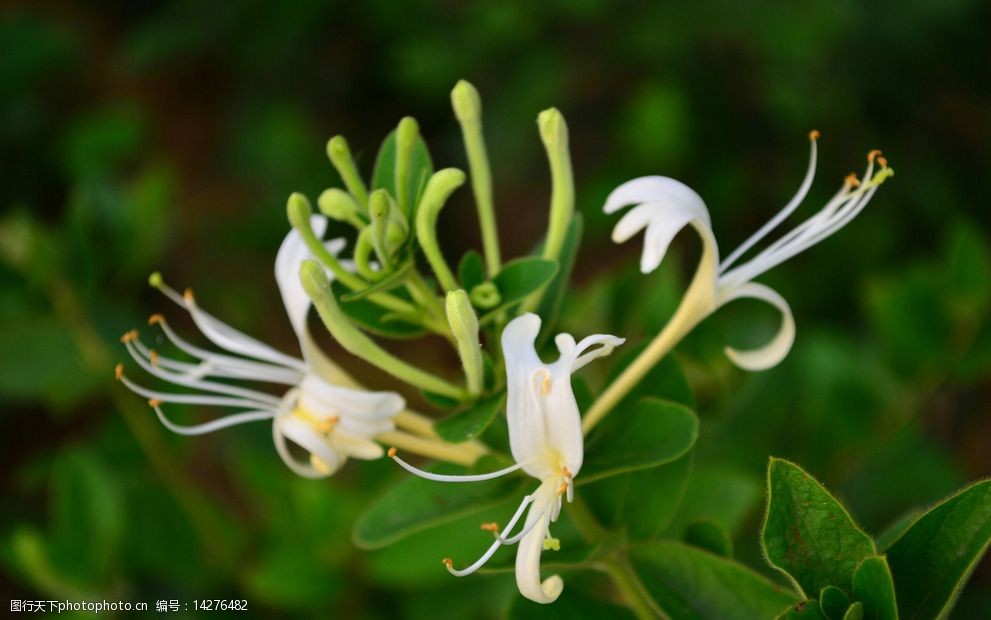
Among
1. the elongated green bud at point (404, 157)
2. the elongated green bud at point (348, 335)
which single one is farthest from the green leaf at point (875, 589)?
the elongated green bud at point (404, 157)

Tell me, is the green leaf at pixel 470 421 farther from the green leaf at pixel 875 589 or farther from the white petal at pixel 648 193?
the green leaf at pixel 875 589

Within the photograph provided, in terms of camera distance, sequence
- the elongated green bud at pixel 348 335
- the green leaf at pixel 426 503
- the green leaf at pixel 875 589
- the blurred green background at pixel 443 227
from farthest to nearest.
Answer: the blurred green background at pixel 443 227
the green leaf at pixel 426 503
the elongated green bud at pixel 348 335
the green leaf at pixel 875 589

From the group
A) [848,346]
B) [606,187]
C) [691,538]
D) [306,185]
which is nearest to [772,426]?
[848,346]

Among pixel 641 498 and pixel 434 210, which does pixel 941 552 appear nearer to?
pixel 641 498

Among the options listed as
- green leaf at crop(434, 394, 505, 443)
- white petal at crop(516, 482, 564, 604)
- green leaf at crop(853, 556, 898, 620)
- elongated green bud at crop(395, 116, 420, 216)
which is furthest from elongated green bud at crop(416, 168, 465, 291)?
green leaf at crop(853, 556, 898, 620)

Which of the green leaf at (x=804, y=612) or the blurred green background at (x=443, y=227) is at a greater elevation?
the blurred green background at (x=443, y=227)

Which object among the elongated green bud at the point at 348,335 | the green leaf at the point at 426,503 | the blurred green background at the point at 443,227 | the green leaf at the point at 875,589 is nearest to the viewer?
the green leaf at the point at 875,589

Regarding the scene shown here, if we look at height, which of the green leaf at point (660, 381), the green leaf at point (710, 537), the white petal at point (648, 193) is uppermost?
the white petal at point (648, 193)

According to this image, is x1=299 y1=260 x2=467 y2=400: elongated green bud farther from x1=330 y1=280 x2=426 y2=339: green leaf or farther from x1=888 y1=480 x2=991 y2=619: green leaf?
x1=888 y1=480 x2=991 y2=619: green leaf
